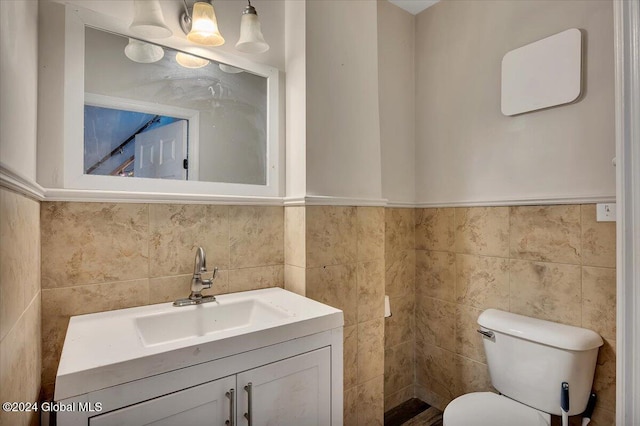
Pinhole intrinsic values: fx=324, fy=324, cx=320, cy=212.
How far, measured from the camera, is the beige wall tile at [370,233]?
1.64 m

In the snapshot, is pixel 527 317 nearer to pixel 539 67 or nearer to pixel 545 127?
pixel 545 127

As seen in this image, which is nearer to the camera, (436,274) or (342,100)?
(342,100)

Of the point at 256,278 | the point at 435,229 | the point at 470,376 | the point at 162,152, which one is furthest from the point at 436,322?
the point at 162,152

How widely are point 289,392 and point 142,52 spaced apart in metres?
1.36

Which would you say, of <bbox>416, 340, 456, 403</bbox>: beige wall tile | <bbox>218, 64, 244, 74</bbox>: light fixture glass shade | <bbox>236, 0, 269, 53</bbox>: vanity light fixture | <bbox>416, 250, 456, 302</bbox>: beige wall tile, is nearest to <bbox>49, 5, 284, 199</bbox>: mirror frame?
<bbox>218, 64, 244, 74</bbox>: light fixture glass shade

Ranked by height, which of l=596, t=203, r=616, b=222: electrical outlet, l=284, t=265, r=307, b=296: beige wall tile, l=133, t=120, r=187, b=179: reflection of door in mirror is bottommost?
l=284, t=265, r=307, b=296: beige wall tile

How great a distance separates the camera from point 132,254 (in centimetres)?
121

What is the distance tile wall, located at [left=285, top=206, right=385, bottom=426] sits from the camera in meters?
1.49

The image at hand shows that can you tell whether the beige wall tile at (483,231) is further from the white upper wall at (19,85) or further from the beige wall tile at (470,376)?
the white upper wall at (19,85)

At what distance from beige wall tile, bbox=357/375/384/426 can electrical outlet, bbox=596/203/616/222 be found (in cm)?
124

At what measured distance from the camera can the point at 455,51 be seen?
1.92 meters

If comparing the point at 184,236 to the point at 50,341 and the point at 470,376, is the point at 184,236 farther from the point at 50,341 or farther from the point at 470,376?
the point at 470,376

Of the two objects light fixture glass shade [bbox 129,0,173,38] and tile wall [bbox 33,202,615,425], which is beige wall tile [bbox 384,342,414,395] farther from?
light fixture glass shade [bbox 129,0,173,38]

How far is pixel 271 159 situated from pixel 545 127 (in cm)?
132
